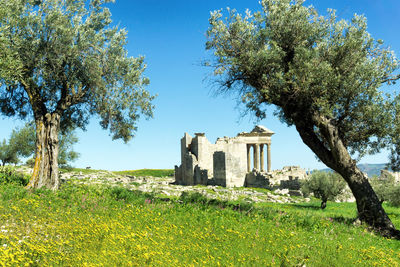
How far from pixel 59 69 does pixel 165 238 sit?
1433 centimetres

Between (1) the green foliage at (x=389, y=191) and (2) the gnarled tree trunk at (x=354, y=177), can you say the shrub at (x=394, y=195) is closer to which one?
(1) the green foliage at (x=389, y=191)

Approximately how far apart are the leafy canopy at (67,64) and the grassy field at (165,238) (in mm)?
7273

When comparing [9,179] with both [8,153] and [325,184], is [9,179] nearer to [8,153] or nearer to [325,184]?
[325,184]

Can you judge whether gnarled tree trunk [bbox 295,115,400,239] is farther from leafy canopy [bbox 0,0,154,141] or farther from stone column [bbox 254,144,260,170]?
stone column [bbox 254,144,260,170]

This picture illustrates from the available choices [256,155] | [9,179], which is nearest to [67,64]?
[9,179]

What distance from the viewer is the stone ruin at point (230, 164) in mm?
36875

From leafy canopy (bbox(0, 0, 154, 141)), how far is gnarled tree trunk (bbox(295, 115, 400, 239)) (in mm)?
10420

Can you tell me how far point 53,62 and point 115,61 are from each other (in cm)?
325

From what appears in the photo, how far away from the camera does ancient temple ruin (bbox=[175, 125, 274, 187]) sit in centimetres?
3712

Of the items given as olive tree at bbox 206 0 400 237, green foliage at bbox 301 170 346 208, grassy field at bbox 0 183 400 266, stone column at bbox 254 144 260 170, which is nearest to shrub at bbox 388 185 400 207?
green foliage at bbox 301 170 346 208

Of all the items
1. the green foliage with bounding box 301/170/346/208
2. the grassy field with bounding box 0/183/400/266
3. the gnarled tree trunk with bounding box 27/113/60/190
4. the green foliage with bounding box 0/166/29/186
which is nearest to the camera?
the grassy field with bounding box 0/183/400/266

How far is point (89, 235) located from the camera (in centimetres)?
738

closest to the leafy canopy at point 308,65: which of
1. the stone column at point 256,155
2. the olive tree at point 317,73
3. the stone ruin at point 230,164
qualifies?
the olive tree at point 317,73

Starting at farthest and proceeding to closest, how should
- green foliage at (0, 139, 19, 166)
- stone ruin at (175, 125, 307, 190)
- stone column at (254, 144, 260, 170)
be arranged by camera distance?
1. stone column at (254, 144, 260, 170)
2. green foliage at (0, 139, 19, 166)
3. stone ruin at (175, 125, 307, 190)
